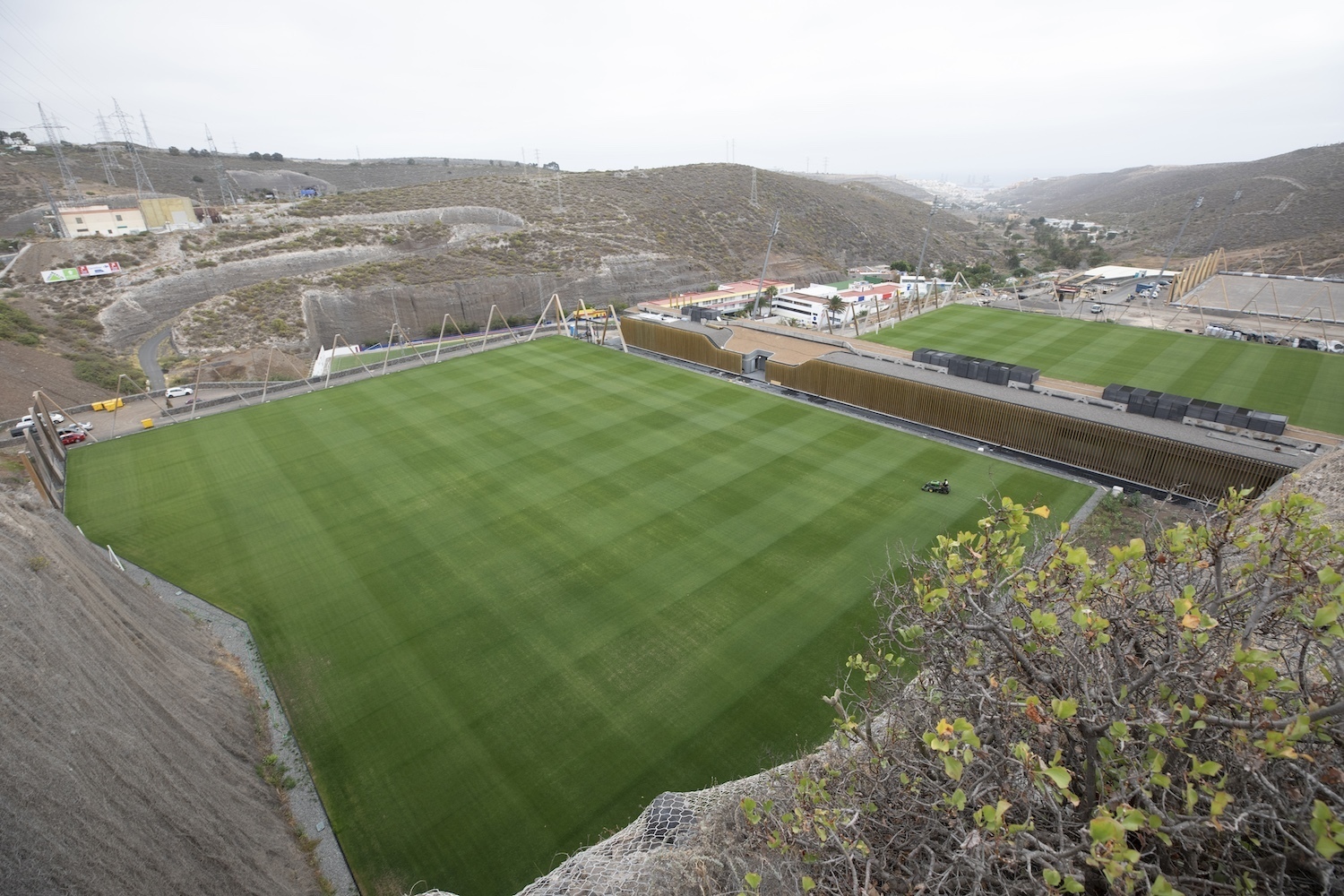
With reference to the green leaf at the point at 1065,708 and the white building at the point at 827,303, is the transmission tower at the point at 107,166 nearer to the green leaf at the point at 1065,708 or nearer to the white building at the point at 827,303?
the white building at the point at 827,303

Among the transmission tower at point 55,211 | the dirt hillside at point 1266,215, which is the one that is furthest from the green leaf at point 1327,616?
the dirt hillside at point 1266,215

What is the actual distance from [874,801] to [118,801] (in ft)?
31.9

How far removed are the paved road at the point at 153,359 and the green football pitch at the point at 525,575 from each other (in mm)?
13995

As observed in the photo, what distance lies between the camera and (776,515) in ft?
60.0

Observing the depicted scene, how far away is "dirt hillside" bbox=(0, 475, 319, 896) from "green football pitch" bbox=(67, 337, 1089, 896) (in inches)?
56.2

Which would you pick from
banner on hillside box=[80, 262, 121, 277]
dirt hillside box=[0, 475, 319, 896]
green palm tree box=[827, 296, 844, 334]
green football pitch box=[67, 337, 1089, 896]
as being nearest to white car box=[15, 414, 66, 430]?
green football pitch box=[67, 337, 1089, 896]

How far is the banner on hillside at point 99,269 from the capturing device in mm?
43406

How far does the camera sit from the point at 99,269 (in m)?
44.1

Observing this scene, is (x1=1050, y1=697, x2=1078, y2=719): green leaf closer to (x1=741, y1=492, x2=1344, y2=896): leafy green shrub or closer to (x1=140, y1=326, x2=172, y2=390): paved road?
(x1=741, y1=492, x2=1344, y2=896): leafy green shrub

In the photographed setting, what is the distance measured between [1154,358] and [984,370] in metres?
14.9

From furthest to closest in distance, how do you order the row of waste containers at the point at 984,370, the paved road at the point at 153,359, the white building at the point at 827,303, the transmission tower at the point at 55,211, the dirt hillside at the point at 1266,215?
the dirt hillside at the point at 1266,215, the transmission tower at the point at 55,211, the white building at the point at 827,303, the paved road at the point at 153,359, the row of waste containers at the point at 984,370

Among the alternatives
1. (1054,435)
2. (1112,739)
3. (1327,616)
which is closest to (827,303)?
(1054,435)

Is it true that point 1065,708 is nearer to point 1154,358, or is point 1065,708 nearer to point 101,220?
point 1154,358

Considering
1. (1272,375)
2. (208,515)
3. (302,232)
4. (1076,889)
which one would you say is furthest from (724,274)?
(1076,889)
